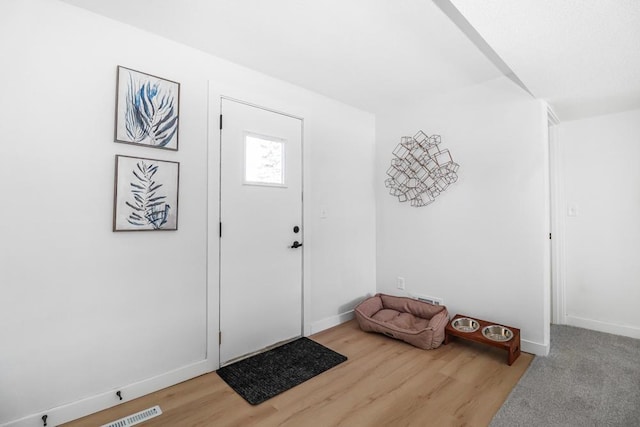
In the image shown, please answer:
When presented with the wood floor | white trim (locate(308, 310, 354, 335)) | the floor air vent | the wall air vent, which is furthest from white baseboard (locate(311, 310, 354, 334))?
the floor air vent

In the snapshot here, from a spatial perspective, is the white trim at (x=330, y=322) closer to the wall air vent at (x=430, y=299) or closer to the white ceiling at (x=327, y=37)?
the wall air vent at (x=430, y=299)

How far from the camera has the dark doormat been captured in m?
2.02

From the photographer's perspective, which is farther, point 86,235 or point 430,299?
point 430,299

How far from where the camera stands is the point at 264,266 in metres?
2.62

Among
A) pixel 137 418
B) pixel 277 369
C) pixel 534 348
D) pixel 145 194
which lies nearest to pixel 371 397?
pixel 277 369

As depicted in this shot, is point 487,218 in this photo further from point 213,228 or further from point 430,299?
point 213,228

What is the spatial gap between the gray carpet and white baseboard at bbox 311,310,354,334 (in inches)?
64.3

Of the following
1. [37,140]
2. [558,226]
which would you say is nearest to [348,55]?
[37,140]

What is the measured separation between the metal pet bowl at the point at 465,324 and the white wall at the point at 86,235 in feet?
6.74

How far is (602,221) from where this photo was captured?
2908 millimetres

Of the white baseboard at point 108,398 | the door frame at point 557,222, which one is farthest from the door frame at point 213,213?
the door frame at point 557,222

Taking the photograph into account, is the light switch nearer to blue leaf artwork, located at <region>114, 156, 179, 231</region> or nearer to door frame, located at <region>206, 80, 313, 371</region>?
door frame, located at <region>206, 80, 313, 371</region>

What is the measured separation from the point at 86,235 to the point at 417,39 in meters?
2.46

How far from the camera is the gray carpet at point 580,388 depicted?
66.9 inches
